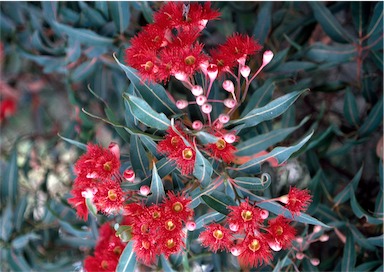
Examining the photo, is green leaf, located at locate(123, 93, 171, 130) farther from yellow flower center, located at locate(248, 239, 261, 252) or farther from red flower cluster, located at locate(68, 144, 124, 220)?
yellow flower center, located at locate(248, 239, 261, 252)

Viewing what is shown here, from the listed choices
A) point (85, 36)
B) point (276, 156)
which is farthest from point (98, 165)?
point (85, 36)

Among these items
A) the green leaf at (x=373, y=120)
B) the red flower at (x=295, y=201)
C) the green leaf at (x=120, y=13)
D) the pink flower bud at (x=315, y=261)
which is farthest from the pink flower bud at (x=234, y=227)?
the green leaf at (x=120, y=13)

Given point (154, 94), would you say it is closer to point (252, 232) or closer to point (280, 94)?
point (252, 232)

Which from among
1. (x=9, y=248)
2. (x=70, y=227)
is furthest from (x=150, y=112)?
(x=9, y=248)

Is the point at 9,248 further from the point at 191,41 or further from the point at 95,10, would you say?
the point at 191,41

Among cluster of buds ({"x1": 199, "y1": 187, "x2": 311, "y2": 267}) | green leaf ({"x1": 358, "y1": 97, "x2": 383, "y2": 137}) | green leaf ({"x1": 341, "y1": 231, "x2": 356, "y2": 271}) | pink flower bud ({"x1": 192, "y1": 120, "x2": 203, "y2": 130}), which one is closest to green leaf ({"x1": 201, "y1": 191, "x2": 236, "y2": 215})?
cluster of buds ({"x1": 199, "y1": 187, "x2": 311, "y2": 267})

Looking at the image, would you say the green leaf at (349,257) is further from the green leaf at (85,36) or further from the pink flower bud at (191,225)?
the green leaf at (85,36)
